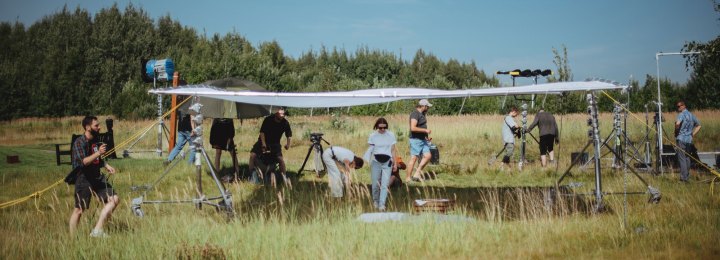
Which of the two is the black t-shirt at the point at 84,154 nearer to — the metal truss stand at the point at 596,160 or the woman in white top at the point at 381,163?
the woman in white top at the point at 381,163

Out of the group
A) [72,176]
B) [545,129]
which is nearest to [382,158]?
[72,176]

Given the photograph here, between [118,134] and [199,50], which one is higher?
[199,50]

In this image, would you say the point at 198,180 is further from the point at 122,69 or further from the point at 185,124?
the point at 122,69

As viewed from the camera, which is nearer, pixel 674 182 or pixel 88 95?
pixel 674 182

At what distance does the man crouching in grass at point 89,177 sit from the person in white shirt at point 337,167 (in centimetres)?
361

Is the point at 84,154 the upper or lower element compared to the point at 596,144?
upper

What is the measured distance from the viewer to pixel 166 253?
6.29m

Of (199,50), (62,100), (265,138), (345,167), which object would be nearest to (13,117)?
(62,100)

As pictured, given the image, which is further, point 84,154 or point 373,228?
point 373,228

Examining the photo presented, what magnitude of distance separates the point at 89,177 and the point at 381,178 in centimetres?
388

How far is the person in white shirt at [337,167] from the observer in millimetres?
9711

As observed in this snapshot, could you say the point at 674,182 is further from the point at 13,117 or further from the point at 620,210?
the point at 13,117

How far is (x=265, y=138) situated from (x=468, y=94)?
4683mm

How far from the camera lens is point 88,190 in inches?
269
